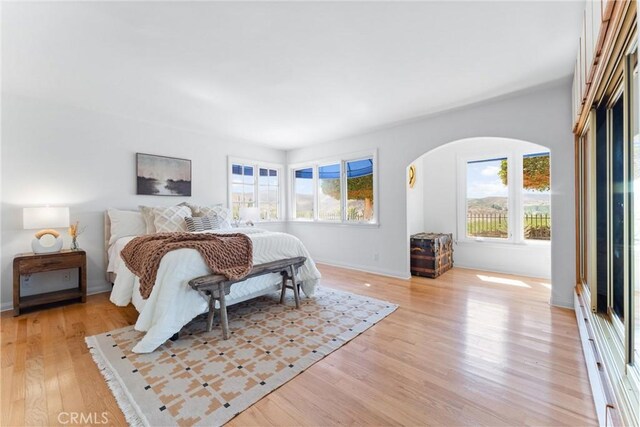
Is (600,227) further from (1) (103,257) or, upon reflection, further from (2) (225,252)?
(1) (103,257)

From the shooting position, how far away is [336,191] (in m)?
5.42

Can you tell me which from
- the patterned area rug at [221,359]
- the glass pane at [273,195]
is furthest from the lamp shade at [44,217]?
the glass pane at [273,195]

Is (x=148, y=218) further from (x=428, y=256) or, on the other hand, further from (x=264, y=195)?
(x=428, y=256)

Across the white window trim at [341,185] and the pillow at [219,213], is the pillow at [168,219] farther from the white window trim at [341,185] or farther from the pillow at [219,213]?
the white window trim at [341,185]

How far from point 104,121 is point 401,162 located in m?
4.30

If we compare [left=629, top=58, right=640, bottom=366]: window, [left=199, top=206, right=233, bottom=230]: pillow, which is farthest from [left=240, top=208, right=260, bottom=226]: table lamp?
[left=629, top=58, right=640, bottom=366]: window

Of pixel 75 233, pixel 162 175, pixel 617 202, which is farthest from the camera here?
pixel 162 175

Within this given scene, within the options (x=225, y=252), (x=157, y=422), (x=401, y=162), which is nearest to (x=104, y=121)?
(x=225, y=252)

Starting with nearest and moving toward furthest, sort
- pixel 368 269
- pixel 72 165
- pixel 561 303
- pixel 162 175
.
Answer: pixel 561 303 < pixel 72 165 < pixel 162 175 < pixel 368 269

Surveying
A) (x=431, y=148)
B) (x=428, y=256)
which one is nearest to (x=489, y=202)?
(x=428, y=256)

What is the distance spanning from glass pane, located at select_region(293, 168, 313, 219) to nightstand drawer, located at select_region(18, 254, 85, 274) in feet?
12.2

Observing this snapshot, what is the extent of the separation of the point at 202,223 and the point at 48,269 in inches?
65.1

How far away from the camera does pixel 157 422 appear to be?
143 centimetres

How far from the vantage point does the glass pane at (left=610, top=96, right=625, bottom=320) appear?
1496mm
